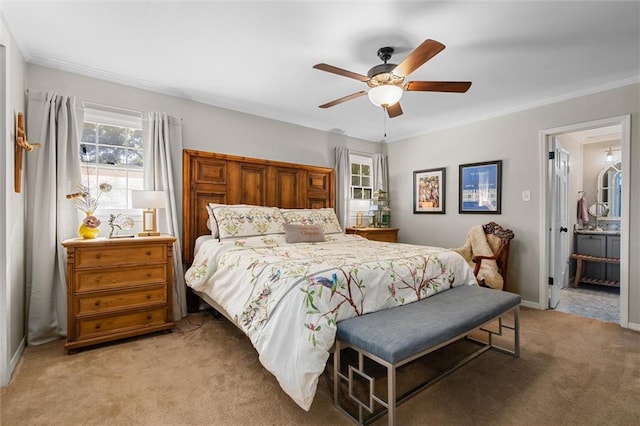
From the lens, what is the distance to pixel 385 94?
2.32 meters

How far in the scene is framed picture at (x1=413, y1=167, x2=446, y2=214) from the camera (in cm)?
453

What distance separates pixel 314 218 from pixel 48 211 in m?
2.62

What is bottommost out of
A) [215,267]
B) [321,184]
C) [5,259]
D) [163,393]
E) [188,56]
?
[163,393]

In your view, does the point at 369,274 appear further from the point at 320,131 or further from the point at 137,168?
the point at 320,131

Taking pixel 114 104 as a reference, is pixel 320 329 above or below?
below

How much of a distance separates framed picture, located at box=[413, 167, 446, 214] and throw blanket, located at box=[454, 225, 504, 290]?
74 centimetres

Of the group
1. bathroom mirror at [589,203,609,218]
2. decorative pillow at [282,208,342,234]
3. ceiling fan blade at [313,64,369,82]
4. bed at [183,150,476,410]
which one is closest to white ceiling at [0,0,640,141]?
ceiling fan blade at [313,64,369,82]

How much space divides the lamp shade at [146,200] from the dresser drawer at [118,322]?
958mm

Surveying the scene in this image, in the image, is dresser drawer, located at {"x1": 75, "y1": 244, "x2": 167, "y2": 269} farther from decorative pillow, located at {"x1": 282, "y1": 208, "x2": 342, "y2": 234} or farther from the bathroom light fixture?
the bathroom light fixture

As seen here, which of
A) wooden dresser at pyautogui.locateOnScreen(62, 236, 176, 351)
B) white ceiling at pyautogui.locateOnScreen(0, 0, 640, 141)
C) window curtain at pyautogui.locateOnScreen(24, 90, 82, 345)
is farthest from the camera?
window curtain at pyautogui.locateOnScreen(24, 90, 82, 345)

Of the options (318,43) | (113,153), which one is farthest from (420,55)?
(113,153)

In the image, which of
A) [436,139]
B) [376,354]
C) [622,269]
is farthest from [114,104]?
[622,269]

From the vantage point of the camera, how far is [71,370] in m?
2.12

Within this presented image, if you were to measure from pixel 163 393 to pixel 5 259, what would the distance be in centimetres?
133
